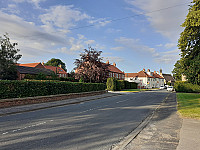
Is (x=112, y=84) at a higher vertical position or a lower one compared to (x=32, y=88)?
lower

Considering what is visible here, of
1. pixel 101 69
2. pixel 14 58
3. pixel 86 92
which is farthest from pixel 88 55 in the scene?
pixel 14 58

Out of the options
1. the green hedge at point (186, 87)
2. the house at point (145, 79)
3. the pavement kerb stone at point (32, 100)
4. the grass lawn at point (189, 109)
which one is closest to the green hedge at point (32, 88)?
the pavement kerb stone at point (32, 100)

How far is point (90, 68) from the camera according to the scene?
27031mm

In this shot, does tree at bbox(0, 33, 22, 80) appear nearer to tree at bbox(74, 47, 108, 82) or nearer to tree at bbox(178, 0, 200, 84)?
tree at bbox(74, 47, 108, 82)

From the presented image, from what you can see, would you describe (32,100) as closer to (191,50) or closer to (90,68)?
(90,68)

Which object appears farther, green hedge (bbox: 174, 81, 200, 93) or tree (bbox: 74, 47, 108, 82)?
green hedge (bbox: 174, 81, 200, 93)

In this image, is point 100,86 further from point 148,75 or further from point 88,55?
point 148,75

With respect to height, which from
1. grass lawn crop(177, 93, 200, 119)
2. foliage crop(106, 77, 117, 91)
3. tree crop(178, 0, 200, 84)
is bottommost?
grass lawn crop(177, 93, 200, 119)

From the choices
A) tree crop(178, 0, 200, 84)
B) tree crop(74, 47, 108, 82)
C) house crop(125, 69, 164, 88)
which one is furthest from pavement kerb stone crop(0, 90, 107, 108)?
house crop(125, 69, 164, 88)

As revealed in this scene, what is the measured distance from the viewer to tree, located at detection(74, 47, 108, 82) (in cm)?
2680

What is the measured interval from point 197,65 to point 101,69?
14701mm

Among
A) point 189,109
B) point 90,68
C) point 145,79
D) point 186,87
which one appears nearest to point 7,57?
point 90,68

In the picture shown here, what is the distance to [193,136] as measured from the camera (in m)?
5.04

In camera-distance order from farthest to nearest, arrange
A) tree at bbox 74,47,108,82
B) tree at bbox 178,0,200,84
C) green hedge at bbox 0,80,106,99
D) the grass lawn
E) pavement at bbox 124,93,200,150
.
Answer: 1. tree at bbox 74,47,108,82
2. tree at bbox 178,0,200,84
3. green hedge at bbox 0,80,106,99
4. the grass lawn
5. pavement at bbox 124,93,200,150
